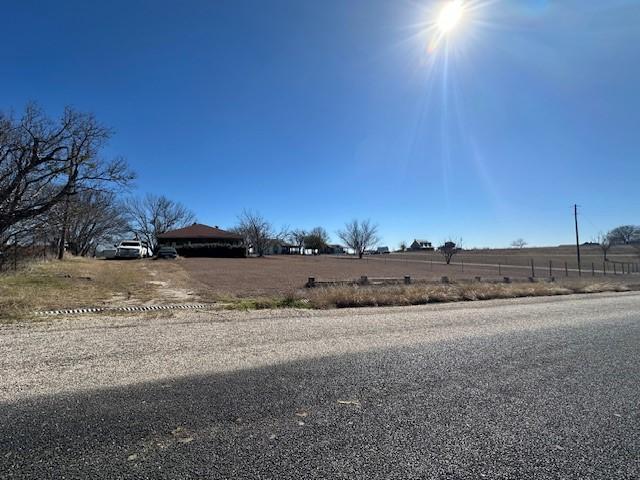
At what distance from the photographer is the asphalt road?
233 centimetres

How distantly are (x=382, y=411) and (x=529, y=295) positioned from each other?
1252cm

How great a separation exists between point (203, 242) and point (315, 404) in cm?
5163

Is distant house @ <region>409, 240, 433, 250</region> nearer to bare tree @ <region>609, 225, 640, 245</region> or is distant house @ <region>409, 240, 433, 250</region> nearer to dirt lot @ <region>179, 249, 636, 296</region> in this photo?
bare tree @ <region>609, 225, 640, 245</region>

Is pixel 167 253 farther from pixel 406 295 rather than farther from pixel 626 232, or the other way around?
pixel 626 232

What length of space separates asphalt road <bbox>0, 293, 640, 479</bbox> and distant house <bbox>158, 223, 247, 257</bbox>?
41797 millimetres

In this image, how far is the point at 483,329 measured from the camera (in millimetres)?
6652

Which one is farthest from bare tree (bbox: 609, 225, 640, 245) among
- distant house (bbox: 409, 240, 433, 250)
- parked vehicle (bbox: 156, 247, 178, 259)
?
parked vehicle (bbox: 156, 247, 178, 259)

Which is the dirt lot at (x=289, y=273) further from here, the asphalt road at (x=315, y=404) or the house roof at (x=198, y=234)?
the house roof at (x=198, y=234)

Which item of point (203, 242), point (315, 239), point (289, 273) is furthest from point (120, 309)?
point (315, 239)

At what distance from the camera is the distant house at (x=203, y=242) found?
46353mm

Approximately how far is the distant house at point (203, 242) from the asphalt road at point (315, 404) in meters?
41.8

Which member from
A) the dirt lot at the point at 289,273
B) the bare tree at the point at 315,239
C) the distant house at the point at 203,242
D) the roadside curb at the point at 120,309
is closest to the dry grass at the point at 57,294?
the roadside curb at the point at 120,309

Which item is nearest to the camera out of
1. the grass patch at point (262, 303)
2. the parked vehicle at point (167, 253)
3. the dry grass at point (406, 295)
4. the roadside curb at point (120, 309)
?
the roadside curb at point (120, 309)

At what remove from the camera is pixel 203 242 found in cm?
5172
